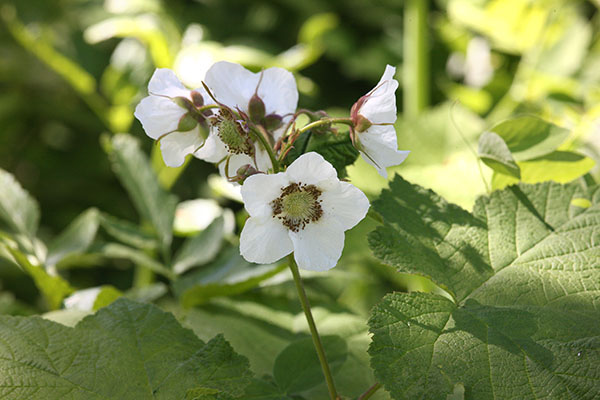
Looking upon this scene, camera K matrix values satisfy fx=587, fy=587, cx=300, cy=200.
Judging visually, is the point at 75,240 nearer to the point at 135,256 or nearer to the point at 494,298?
the point at 135,256

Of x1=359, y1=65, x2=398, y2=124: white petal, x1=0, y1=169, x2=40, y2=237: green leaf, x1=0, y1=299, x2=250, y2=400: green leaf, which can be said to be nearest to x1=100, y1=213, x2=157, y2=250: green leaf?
x1=0, y1=169, x2=40, y2=237: green leaf

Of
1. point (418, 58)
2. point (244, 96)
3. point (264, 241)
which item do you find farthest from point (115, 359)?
point (418, 58)

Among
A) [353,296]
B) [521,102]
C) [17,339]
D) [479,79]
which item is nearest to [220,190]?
[353,296]

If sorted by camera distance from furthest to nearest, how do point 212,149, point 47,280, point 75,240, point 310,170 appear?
point 75,240 < point 47,280 < point 212,149 < point 310,170

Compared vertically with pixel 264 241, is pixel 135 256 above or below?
above

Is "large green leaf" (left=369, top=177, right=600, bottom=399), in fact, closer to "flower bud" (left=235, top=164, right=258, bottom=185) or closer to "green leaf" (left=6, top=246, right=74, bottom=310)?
"flower bud" (left=235, top=164, right=258, bottom=185)

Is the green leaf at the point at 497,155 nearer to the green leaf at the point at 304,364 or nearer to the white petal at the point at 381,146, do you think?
the white petal at the point at 381,146

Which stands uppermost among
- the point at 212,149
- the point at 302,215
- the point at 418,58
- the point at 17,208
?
the point at 418,58
